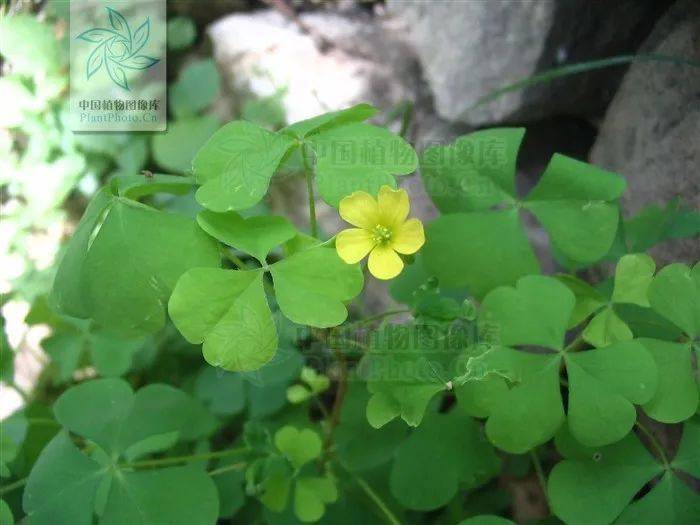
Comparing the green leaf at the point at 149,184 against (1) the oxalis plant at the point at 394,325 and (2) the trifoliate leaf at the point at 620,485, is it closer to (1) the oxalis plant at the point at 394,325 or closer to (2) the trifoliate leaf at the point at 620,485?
(1) the oxalis plant at the point at 394,325

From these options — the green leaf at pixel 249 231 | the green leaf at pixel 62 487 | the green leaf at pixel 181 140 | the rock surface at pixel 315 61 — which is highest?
the green leaf at pixel 249 231

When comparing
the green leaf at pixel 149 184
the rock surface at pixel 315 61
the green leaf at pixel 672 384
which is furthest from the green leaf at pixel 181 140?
the green leaf at pixel 672 384

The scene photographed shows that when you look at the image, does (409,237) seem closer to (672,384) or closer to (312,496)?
(672,384)

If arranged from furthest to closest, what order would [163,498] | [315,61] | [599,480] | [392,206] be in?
[315,61], [163,498], [599,480], [392,206]

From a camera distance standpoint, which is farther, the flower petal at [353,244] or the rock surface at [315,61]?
the rock surface at [315,61]

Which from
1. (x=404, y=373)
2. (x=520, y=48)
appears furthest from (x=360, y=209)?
(x=520, y=48)
